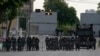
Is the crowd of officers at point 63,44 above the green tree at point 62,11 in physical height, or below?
below

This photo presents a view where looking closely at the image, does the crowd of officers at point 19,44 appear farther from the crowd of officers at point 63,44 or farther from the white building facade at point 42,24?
the white building facade at point 42,24

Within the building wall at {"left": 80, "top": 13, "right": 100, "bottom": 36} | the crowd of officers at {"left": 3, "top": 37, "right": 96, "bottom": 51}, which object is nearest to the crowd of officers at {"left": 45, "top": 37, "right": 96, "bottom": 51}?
the crowd of officers at {"left": 3, "top": 37, "right": 96, "bottom": 51}

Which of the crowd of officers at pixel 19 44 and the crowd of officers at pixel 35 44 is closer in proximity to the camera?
the crowd of officers at pixel 19 44

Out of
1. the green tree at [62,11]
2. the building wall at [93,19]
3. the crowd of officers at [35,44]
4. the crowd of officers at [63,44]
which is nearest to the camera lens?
the crowd of officers at [35,44]

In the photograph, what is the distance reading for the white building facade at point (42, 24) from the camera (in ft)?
408

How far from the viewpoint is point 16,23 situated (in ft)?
340

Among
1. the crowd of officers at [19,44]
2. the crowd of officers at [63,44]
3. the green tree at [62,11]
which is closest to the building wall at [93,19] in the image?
the green tree at [62,11]

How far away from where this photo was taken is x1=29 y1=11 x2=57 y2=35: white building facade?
4899 inches

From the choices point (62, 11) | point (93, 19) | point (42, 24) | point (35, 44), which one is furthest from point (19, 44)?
point (62, 11)

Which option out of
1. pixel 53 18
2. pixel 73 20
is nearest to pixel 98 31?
pixel 53 18

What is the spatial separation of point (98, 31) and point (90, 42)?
68.7 metres

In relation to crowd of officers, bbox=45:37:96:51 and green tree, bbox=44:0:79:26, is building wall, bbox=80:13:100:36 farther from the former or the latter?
crowd of officers, bbox=45:37:96:51

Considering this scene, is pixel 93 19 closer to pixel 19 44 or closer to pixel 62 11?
pixel 62 11

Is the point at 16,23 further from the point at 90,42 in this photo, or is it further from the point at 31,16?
the point at 90,42
